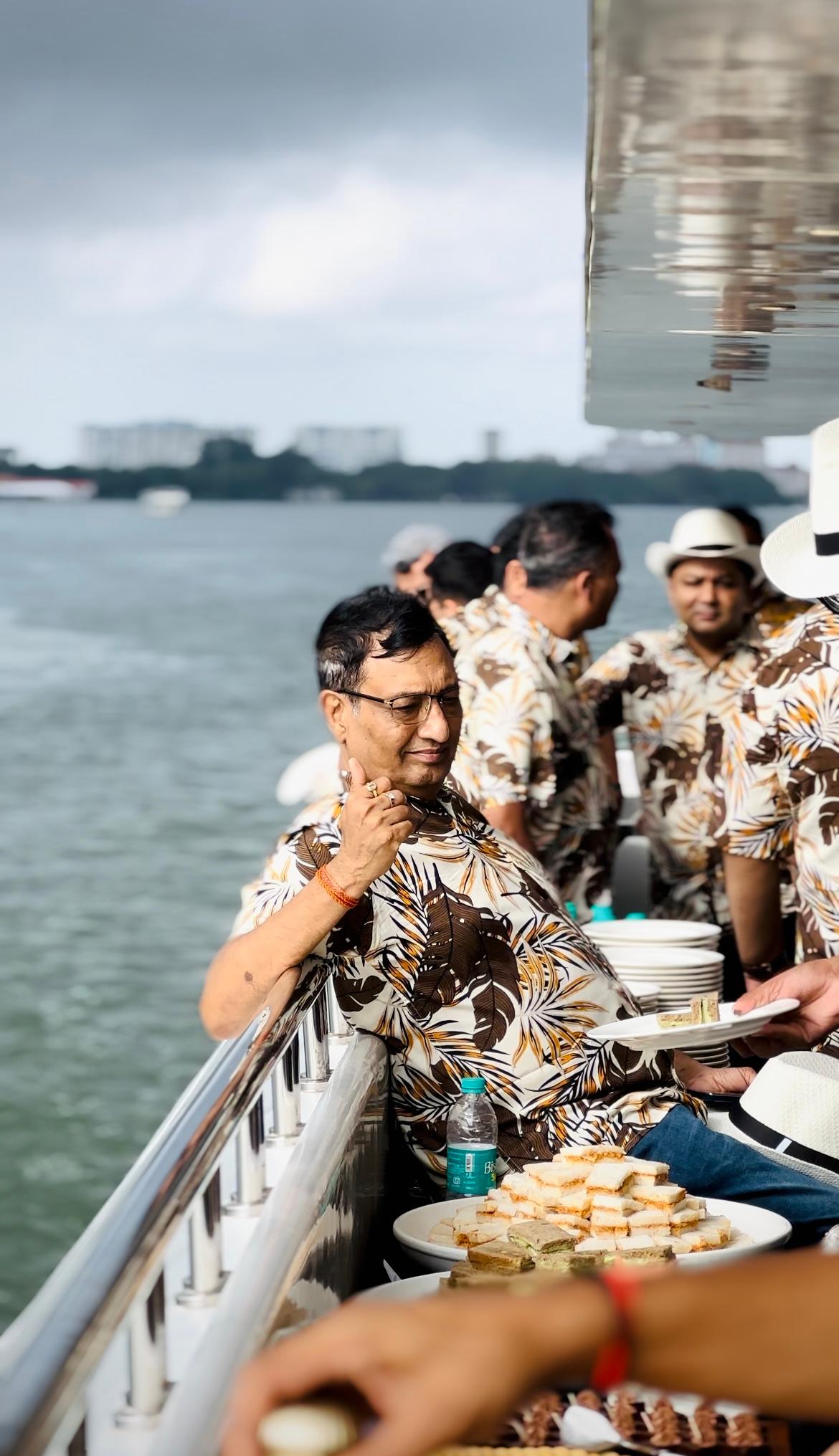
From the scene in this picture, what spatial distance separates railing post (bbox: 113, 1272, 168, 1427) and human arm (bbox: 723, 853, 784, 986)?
3.20 metres

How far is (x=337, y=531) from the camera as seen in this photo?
97.3 meters

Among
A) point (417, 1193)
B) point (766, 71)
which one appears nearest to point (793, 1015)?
point (417, 1193)

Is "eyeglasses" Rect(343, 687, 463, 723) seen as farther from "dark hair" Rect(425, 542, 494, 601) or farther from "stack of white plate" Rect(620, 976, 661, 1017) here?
"dark hair" Rect(425, 542, 494, 601)

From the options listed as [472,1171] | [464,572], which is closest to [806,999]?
[472,1171]

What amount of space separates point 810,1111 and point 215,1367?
156cm

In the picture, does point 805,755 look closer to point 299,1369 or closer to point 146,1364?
point 146,1364

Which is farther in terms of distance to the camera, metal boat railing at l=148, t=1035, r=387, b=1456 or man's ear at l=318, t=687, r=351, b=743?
Result: man's ear at l=318, t=687, r=351, b=743

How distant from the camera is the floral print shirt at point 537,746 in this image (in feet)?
16.0

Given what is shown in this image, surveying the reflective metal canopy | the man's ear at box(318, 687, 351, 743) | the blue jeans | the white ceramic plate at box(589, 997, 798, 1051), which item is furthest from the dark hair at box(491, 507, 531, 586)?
the blue jeans

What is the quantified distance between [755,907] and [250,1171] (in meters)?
2.98

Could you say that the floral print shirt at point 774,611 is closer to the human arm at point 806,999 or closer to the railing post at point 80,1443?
the human arm at point 806,999

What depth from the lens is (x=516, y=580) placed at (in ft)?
17.6

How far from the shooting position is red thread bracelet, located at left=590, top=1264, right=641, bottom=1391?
0.96m

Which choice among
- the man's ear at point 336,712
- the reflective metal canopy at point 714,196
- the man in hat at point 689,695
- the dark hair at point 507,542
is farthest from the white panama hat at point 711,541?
the man's ear at point 336,712
